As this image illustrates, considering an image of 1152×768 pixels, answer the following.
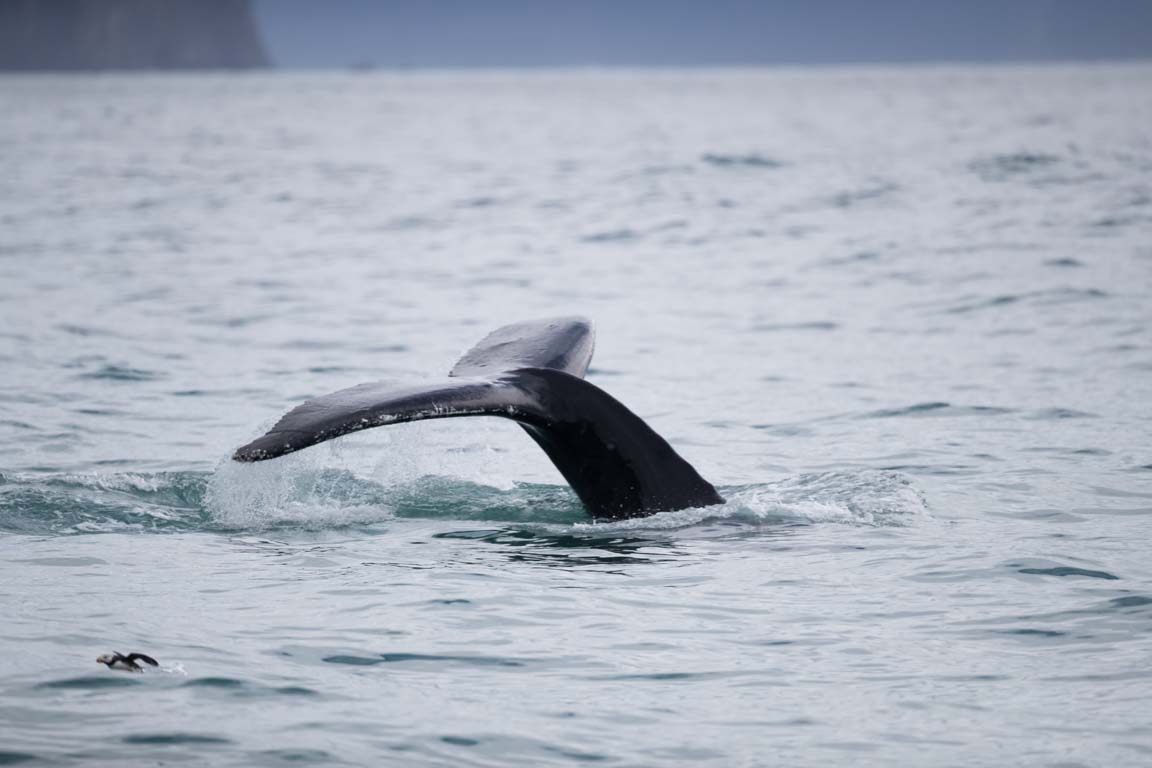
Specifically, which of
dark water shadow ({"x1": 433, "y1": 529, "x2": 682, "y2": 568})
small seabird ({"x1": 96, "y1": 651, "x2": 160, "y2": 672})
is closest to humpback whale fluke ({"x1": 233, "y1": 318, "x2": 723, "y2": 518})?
dark water shadow ({"x1": 433, "y1": 529, "x2": 682, "y2": 568})

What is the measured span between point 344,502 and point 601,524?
1703 mm

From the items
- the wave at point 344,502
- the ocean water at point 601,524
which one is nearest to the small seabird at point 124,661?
the ocean water at point 601,524

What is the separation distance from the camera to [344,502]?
9766 millimetres

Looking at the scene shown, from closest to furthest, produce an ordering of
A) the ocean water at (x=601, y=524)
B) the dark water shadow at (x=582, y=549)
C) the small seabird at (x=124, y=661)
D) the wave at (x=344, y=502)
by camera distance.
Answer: the ocean water at (x=601, y=524) → the small seabird at (x=124, y=661) → the dark water shadow at (x=582, y=549) → the wave at (x=344, y=502)

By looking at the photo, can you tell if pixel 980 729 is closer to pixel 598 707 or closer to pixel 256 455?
pixel 598 707

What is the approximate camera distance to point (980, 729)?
6.25 metres

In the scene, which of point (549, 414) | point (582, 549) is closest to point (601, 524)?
point (582, 549)

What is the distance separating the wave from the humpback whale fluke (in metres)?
0.25

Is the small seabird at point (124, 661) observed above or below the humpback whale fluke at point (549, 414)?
below

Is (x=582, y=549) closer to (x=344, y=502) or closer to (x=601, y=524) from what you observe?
(x=601, y=524)

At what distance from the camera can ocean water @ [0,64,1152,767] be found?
21.0 ft

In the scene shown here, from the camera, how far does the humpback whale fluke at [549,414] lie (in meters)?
6.89

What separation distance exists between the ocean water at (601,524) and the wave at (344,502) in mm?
29

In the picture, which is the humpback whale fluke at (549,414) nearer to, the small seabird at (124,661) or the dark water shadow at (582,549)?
the dark water shadow at (582,549)
